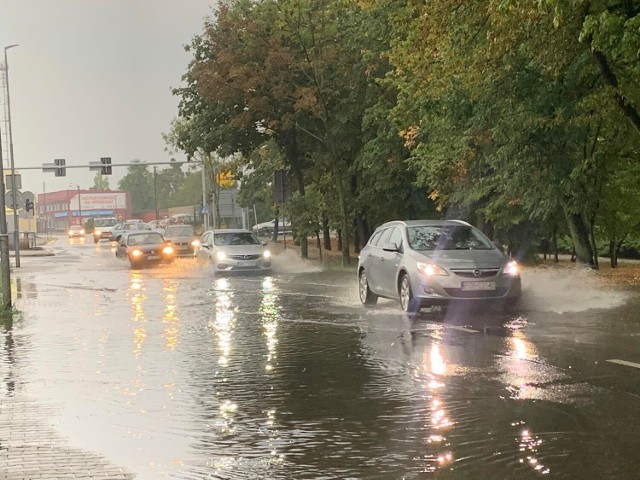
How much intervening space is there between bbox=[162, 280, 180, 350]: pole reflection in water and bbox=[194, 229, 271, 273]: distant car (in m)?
4.55

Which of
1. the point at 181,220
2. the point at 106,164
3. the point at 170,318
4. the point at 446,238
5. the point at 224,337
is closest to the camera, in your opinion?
the point at 224,337

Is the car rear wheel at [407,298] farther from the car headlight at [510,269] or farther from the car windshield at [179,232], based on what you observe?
the car windshield at [179,232]

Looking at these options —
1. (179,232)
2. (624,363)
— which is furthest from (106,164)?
(624,363)

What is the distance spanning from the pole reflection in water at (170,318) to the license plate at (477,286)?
15.2 feet

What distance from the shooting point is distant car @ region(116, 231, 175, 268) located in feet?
119

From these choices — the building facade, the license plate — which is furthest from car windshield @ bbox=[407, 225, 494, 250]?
the building facade

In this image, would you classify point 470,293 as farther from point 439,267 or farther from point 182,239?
point 182,239

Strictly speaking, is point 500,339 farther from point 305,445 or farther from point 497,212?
point 497,212

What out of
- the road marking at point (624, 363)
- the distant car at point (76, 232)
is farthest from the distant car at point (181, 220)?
the road marking at point (624, 363)

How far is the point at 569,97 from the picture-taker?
19453mm

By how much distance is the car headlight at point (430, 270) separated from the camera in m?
14.5

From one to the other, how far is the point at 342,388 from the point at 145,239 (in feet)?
97.2

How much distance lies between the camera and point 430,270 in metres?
14.6

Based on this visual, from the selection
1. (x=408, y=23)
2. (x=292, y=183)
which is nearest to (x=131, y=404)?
(x=408, y=23)
